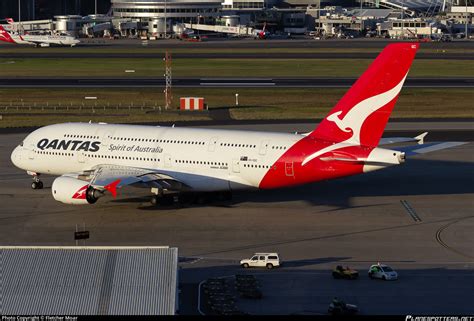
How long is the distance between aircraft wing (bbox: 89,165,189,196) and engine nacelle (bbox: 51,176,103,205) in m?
0.48

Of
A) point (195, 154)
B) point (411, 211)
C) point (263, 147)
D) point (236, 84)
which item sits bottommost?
point (236, 84)

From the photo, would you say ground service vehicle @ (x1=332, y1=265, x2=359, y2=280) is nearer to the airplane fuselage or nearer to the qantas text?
the airplane fuselage

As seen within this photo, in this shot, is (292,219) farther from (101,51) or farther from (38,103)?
(101,51)

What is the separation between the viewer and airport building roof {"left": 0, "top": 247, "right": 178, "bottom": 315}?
37531 mm

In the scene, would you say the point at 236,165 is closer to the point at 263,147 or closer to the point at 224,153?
the point at 224,153

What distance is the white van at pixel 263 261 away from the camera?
50719 mm

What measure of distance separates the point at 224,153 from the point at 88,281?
25.9 metres

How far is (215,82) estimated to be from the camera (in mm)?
139625

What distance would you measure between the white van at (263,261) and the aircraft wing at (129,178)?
43.5 ft

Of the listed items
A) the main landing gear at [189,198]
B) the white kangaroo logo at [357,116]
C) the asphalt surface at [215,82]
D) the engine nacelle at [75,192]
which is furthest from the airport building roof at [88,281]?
the asphalt surface at [215,82]

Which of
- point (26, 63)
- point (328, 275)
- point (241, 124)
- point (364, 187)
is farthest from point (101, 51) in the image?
point (328, 275)

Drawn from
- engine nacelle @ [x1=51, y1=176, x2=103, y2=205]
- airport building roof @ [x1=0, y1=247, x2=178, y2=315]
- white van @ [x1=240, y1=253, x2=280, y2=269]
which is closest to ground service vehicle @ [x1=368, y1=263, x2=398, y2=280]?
white van @ [x1=240, y1=253, x2=280, y2=269]

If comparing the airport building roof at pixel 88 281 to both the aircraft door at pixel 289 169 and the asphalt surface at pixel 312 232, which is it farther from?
the aircraft door at pixel 289 169

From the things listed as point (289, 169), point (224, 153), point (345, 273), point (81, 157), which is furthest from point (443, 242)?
point (81, 157)
